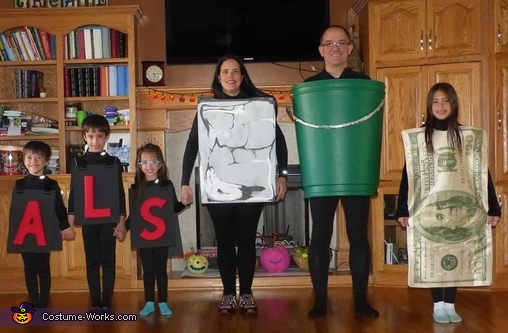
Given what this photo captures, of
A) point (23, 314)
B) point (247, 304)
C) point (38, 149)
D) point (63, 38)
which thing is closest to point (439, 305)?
point (247, 304)

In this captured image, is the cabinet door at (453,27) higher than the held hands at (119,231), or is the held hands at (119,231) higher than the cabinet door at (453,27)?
the cabinet door at (453,27)

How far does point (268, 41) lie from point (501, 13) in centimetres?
140

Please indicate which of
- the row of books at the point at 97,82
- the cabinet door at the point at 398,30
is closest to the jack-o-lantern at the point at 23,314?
the row of books at the point at 97,82

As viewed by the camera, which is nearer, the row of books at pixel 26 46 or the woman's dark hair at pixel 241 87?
the woman's dark hair at pixel 241 87

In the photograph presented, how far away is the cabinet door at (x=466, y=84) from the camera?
359 centimetres

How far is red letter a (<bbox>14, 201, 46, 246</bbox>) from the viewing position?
3000 mm

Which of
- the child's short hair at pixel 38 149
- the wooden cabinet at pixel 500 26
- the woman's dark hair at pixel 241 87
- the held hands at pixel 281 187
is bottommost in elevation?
the held hands at pixel 281 187

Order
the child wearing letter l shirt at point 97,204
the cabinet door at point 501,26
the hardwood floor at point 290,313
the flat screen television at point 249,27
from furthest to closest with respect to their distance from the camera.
Answer: the flat screen television at point 249,27, the cabinet door at point 501,26, the child wearing letter l shirt at point 97,204, the hardwood floor at point 290,313

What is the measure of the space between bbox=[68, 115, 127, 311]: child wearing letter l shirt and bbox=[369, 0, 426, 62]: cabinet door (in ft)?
5.47

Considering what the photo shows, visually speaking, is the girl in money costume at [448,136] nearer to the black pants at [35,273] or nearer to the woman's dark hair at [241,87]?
the woman's dark hair at [241,87]

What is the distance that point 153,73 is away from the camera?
4.04 m

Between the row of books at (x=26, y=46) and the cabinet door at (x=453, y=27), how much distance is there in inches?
89.4

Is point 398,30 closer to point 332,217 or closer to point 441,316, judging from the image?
point 332,217

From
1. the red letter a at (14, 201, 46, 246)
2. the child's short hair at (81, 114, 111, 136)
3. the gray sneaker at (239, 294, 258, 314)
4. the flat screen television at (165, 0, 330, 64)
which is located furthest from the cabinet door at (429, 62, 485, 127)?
the red letter a at (14, 201, 46, 246)
